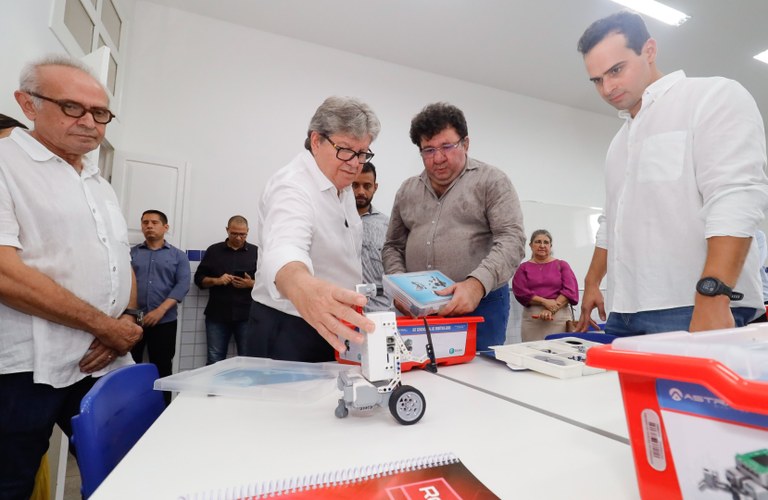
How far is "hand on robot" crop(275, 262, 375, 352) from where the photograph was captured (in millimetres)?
748

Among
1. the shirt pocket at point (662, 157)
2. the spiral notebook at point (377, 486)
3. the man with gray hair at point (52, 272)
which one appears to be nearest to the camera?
the spiral notebook at point (377, 486)

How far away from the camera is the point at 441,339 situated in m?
1.22

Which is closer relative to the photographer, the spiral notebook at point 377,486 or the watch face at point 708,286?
the spiral notebook at point 377,486

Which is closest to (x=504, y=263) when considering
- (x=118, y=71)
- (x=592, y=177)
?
(x=118, y=71)

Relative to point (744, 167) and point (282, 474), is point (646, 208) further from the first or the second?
point (282, 474)

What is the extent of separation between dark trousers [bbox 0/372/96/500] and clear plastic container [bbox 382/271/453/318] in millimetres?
1090

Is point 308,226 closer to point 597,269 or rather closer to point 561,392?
point 561,392

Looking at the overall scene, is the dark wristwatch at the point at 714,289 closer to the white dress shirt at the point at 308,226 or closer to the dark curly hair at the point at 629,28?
the dark curly hair at the point at 629,28

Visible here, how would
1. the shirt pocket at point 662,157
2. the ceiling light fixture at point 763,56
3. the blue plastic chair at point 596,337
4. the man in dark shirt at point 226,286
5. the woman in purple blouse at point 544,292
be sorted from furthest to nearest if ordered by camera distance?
the ceiling light fixture at point 763,56 → the woman in purple blouse at point 544,292 → the man in dark shirt at point 226,286 → the blue plastic chair at point 596,337 → the shirt pocket at point 662,157

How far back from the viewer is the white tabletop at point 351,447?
0.50 m

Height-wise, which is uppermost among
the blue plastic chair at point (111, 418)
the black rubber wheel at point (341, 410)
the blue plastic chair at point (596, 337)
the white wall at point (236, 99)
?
the white wall at point (236, 99)

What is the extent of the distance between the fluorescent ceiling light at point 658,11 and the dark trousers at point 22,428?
437cm

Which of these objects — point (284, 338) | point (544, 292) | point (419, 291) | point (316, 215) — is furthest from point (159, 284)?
point (544, 292)

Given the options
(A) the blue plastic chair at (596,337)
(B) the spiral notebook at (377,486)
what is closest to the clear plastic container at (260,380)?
(B) the spiral notebook at (377,486)
